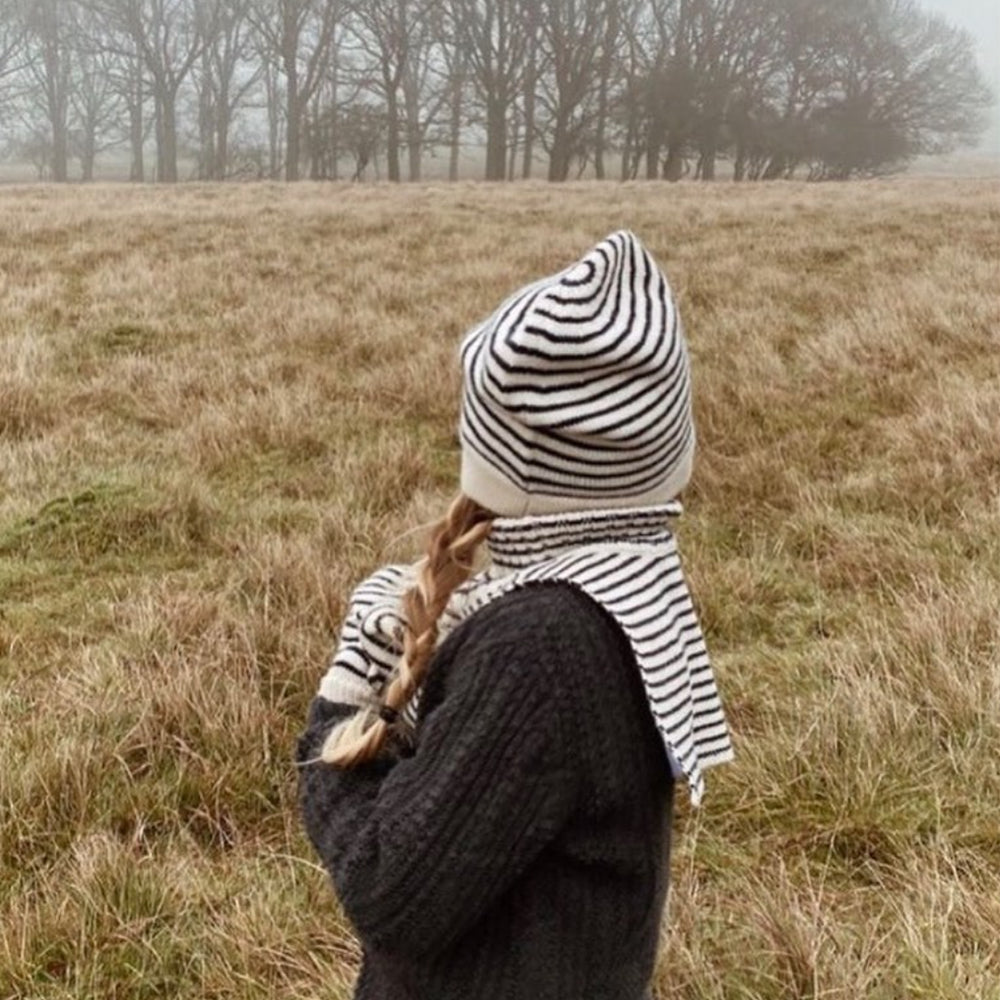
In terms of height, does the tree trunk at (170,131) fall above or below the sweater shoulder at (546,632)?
above

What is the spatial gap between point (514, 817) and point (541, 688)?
0.14 m

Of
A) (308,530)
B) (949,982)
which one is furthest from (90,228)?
(949,982)

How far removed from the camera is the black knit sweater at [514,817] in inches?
41.9

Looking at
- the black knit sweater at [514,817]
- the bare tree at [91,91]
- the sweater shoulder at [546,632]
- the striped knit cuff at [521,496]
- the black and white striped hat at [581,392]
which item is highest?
the bare tree at [91,91]

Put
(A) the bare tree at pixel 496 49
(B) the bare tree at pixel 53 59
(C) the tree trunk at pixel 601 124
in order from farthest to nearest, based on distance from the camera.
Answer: (B) the bare tree at pixel 53 59 → (C) the tree trunk at pixel 601 124 → (A) the bare tree at pixel 496 49

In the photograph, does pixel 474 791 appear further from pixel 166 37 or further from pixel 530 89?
pixel 166 37

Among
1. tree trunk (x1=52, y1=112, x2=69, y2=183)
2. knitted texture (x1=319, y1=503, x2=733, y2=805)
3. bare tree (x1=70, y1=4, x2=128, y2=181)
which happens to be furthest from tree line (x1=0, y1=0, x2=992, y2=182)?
knitted texture (x1=319, y1=503, x2=733, y2=805)

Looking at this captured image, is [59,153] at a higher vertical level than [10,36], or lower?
lower

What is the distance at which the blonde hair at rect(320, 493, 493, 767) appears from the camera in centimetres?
118

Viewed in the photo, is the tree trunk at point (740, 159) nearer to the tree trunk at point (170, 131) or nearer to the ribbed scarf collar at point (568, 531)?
the tree trunk at point (170, 131)

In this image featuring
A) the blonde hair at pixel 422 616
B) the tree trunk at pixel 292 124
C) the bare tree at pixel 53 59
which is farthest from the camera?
the bare tree at pixel 53 59

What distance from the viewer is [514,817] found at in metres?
1.08

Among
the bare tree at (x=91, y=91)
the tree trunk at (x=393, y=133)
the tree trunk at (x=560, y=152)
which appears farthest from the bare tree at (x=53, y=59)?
the tree trunk at (x=560, y=152)

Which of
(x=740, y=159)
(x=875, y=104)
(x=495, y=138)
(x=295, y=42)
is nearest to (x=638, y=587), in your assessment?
(x=495, y=138)
